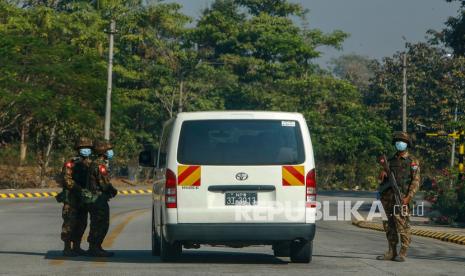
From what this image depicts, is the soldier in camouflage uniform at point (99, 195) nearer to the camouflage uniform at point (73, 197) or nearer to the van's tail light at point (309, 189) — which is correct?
the camouflage uniform at point (73, 197)

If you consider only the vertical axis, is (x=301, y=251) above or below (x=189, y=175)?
below

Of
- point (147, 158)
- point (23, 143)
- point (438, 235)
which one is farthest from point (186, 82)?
point (147, 158)

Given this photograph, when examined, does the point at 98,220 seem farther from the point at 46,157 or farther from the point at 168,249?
the point at 46,157

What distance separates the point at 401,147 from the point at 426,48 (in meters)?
74.3

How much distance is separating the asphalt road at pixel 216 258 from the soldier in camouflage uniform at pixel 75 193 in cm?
36

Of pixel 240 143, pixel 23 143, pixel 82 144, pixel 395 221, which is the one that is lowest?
pixel 23 143

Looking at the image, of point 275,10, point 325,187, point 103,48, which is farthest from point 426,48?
point 103,48

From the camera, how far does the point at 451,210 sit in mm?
31156

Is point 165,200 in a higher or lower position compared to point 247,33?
lower

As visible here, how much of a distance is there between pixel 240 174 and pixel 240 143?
44cm

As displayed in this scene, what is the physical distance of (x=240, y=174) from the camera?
14734 millimetres

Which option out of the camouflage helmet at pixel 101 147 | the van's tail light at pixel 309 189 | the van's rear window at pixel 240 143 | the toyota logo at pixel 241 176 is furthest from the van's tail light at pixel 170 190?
the camouflage helmet at pixel 101 147

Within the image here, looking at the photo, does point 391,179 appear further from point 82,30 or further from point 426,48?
point 426,48

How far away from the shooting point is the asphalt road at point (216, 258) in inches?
561
